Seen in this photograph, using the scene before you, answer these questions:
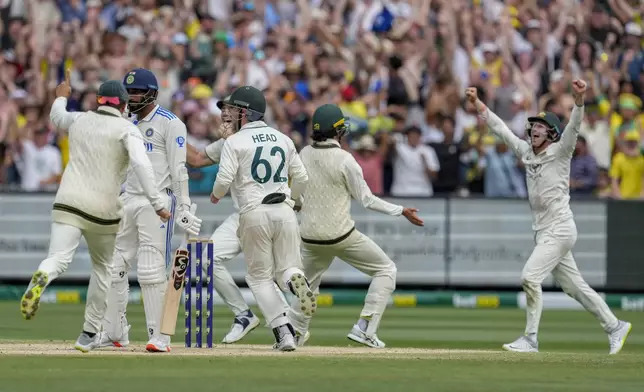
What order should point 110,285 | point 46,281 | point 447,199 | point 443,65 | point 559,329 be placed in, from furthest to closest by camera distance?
point 443,65
point 447,199
point 559,329
point 110,285
point 46,281

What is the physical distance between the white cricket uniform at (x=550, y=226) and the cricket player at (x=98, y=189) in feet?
14.6

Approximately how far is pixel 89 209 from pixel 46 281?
31.1 inches

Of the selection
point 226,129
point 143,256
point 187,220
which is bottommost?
point 143,256

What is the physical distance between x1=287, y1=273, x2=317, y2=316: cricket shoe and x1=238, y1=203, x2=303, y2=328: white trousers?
9 cm

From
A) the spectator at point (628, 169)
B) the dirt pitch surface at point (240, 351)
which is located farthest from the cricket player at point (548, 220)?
the spectator at point (628, 169)

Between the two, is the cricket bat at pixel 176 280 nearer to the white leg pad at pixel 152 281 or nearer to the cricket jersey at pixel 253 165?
the white leg pad at pixel 152 281

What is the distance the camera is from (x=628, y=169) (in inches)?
936

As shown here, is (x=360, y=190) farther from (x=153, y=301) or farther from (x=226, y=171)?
(x=153, y=301)

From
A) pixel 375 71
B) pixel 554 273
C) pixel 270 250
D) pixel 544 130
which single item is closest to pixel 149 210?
pixel 270 250

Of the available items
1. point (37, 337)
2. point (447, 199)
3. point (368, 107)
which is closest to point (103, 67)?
point (368, 107)

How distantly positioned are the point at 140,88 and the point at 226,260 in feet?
8.94

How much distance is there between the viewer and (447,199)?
2323cm

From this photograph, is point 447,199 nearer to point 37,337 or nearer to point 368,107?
point 368,107

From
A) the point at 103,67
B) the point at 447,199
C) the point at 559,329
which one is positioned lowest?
the point at 559,329
